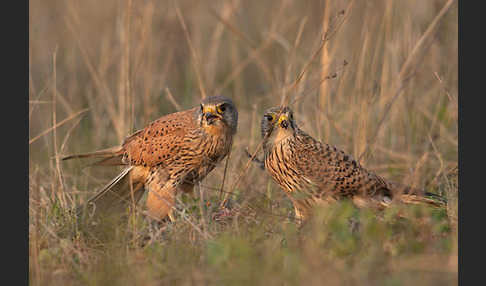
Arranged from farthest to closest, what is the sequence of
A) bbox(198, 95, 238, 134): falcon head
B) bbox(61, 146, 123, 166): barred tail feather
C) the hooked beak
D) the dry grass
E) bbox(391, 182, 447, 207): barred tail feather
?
bbox(61, 146, 123, 166): barred tail feather < bbox(198, 95, 238, 134): falcon head < the hooked beak < bbox(391, 182, 447, 207): barred tail feather < the dry grass

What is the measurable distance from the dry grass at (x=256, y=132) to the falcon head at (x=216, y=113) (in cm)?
48

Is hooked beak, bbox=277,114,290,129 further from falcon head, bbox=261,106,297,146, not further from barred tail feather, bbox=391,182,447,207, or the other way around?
barred tail feather, bbox=391,182,447,207

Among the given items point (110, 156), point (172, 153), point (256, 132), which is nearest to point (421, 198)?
point (172, 153)

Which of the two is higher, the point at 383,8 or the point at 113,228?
the point at 383,8

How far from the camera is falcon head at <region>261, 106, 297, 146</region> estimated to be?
553cm

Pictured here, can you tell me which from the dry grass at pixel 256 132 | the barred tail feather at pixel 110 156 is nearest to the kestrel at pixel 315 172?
the dry grass at pixel 256 132

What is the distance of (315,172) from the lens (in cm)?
556

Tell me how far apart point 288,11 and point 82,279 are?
6279mm

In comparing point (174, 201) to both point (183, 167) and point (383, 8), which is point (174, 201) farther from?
point (383, 8)

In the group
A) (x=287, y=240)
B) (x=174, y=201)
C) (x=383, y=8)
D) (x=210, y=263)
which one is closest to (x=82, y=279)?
(x=210, y=263)

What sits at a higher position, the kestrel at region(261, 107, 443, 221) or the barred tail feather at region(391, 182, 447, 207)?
the kestrel at region(261, 107, 443, 221)

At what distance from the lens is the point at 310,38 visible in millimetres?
10695

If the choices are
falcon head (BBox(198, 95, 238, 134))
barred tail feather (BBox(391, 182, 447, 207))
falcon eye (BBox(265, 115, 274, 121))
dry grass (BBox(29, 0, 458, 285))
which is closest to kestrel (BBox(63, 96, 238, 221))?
falcon head (BBox(198, 95, 238, 134))

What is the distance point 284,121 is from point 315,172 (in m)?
0.51
